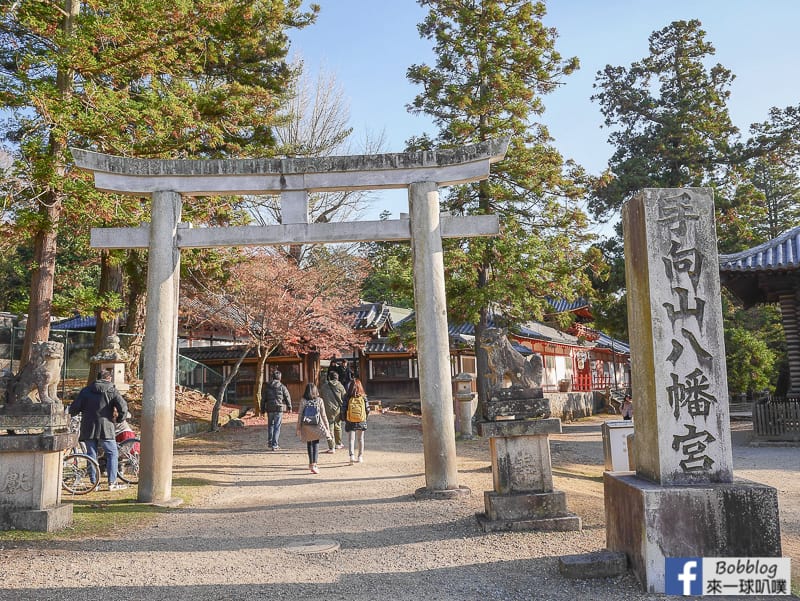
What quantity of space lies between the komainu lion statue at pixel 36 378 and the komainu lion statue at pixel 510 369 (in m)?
5.13

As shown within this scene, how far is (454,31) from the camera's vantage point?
54.4ft

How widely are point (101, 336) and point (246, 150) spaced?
6.44 meters

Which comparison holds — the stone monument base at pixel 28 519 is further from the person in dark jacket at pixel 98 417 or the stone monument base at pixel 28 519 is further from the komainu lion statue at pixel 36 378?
the person in dark jacket at pixel 98 417

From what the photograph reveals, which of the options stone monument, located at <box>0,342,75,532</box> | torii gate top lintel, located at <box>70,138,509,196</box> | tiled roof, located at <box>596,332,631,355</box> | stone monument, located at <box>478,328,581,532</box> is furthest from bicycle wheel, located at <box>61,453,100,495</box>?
tiled roof, located at <box>596,332,631,355</box>

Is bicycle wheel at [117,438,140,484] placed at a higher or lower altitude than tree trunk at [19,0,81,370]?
lower

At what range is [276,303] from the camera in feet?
66.3

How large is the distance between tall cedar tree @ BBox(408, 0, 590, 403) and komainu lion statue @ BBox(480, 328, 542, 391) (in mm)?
8243

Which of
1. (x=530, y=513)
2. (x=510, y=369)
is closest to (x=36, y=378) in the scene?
(x=510, y=369)

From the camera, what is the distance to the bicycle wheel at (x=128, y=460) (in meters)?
10.1

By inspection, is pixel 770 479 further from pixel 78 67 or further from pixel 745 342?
pixel 745 342

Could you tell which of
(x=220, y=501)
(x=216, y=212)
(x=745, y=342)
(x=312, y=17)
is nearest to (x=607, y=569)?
(x=220, y=501)

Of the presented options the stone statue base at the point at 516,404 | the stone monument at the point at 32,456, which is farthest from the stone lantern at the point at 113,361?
the stone statue base at the point at 516,404

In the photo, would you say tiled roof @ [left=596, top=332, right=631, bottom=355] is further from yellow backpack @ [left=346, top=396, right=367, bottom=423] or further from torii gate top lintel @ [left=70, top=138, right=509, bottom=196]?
torii gate top lintel @ [left=70, top=138, right=509, bottom=196]

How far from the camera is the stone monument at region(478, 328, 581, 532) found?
647cm
